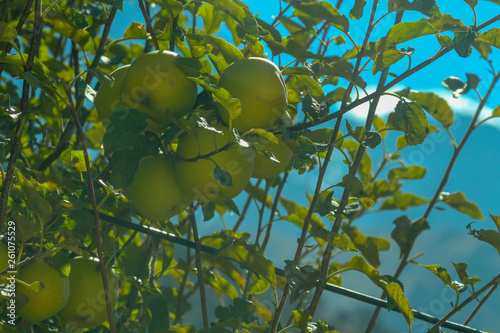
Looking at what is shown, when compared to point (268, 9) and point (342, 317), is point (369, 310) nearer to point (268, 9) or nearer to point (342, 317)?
point (342, 317)

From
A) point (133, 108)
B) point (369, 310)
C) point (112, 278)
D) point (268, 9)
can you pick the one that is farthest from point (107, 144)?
point (369, 310)

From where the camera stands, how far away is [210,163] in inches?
20.0

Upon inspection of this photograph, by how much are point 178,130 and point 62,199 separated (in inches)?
7.4

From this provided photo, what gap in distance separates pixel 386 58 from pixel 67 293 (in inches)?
18.8

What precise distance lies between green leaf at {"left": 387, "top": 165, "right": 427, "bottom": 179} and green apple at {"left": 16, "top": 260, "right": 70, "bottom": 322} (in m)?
0.76

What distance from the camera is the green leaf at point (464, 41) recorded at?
51 centimetres

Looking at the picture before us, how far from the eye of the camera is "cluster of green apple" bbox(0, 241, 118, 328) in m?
0.59

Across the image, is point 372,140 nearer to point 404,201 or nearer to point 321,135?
point 321,135

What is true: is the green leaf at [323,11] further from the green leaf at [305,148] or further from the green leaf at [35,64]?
the green leaf at [35,64]

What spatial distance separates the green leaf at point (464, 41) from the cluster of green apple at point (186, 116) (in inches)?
7.2

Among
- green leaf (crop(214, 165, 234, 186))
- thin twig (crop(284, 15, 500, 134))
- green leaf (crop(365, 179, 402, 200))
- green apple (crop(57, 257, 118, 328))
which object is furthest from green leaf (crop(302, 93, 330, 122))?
green leaf (crop(365, 179, 402, 200))

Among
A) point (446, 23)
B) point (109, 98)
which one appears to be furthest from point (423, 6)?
point (109, 98)

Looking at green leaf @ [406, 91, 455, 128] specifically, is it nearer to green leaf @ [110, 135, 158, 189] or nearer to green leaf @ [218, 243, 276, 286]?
green leaf @ [218, 243, 276, 286]

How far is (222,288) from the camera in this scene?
0.94 metres
